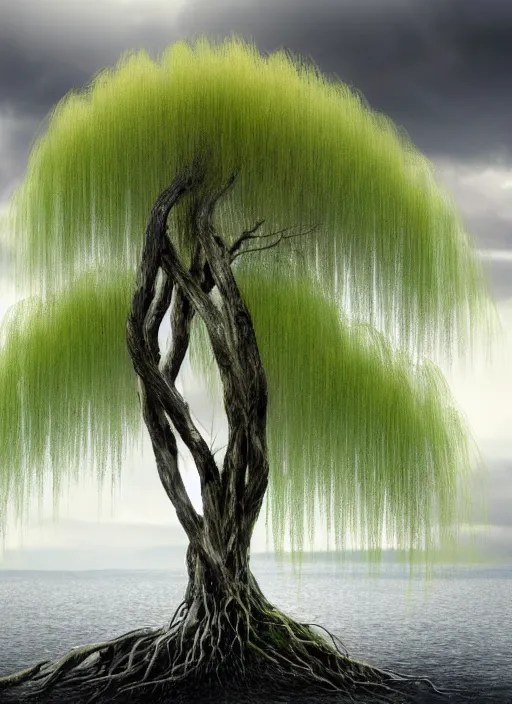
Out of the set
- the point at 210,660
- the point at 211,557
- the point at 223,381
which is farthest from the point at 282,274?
the point at 210,660

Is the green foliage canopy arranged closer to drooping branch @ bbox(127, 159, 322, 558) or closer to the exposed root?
drooping branch @ bbox(127, 159, 322, 558)

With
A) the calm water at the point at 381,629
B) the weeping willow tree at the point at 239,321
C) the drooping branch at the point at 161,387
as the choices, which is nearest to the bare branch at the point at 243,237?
the weeping willow tree at the point at 239,321

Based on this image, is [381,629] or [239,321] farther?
[381,629]

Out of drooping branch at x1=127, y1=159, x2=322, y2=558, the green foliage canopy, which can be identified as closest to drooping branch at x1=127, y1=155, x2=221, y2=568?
drooping branch at x1=127, y1=159, x2=322, y2=558

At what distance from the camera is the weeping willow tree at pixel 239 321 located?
5953 millimetres

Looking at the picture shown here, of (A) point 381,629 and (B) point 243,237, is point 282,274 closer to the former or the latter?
(B) point 243,237

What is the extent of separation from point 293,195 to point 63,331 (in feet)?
7.07

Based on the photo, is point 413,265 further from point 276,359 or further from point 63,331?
point 63,331

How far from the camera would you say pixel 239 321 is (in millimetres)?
5941

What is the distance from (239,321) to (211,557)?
160 cm

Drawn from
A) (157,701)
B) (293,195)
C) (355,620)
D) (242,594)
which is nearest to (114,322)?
(293,195)

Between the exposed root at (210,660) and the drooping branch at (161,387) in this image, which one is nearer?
the exposed root at (210,660)

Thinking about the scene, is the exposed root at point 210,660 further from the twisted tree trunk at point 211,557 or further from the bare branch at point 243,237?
the bare branch at point 243,237

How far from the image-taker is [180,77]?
6312mm
